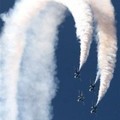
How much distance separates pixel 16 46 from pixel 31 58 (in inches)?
24.0

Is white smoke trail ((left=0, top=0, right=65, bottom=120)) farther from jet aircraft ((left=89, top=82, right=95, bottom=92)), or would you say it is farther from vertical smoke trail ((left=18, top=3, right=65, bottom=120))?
jet aircraft ((left=89, top=82, right=95, bottom=92))

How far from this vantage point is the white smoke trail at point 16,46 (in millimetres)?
20234

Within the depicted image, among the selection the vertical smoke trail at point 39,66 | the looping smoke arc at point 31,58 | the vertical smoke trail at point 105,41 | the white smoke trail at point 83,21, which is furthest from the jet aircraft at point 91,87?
the vertical smoke trail at point 39,66

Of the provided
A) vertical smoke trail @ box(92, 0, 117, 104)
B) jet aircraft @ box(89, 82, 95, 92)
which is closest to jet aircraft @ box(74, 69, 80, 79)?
jet aircraft @ box(89, 82, 95, 92)

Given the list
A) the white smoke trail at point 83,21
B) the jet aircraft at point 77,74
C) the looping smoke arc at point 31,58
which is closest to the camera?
the white smoke trail at point 83,21

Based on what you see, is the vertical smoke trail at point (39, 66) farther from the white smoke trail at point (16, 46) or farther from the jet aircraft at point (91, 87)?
the jet aircraft at point (91, 87)

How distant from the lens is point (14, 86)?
806 inches

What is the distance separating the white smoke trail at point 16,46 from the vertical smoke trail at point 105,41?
4.33 ft

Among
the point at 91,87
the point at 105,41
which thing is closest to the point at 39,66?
the point at 91,87

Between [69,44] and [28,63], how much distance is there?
1442 mm

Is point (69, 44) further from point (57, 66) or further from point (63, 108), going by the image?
point (63, 108)

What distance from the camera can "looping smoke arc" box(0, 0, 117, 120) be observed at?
66.2ft

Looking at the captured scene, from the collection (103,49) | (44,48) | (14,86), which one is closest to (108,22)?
(103,49)

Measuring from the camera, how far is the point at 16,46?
20.2 meters
